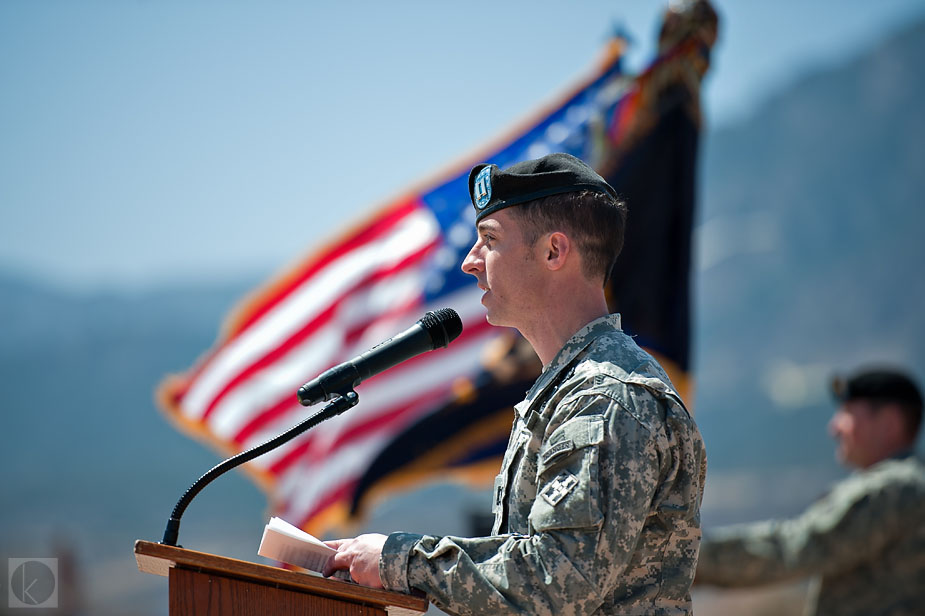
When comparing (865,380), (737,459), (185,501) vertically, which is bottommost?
(185,501)

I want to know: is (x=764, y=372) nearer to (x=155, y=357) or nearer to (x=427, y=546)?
(x=155, y=357)

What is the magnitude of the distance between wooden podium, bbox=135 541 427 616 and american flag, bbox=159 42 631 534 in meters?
3.61

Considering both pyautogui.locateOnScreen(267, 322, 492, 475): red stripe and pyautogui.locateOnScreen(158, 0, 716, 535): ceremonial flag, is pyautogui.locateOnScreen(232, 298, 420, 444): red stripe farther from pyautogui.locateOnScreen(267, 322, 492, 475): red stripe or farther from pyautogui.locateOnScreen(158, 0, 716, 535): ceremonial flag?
pyautogui.locateOnScreen(267, 322, 492, 475): red stripe

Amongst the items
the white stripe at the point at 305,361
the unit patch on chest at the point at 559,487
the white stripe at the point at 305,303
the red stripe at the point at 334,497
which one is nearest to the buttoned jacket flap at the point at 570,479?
the unit patch on chest at the point at 559,487

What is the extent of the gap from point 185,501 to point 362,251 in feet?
14.2

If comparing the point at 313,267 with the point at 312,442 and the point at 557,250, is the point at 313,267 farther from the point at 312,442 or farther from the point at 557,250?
the point at 557,250

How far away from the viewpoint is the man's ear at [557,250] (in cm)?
196

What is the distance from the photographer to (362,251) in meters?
6.14

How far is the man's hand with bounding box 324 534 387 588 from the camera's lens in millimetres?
1767

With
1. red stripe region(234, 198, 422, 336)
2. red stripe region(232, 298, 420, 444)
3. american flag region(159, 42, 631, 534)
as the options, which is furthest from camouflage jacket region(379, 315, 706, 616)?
red stripe region(234, 198, 422, 336)

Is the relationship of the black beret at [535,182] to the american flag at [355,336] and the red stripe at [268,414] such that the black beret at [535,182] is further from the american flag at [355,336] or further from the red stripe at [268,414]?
the red stripe at [268,414]

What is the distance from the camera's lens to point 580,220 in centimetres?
197

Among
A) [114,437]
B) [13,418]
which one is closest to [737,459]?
[114,437]

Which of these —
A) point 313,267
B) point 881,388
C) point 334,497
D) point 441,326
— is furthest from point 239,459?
point 313,267
